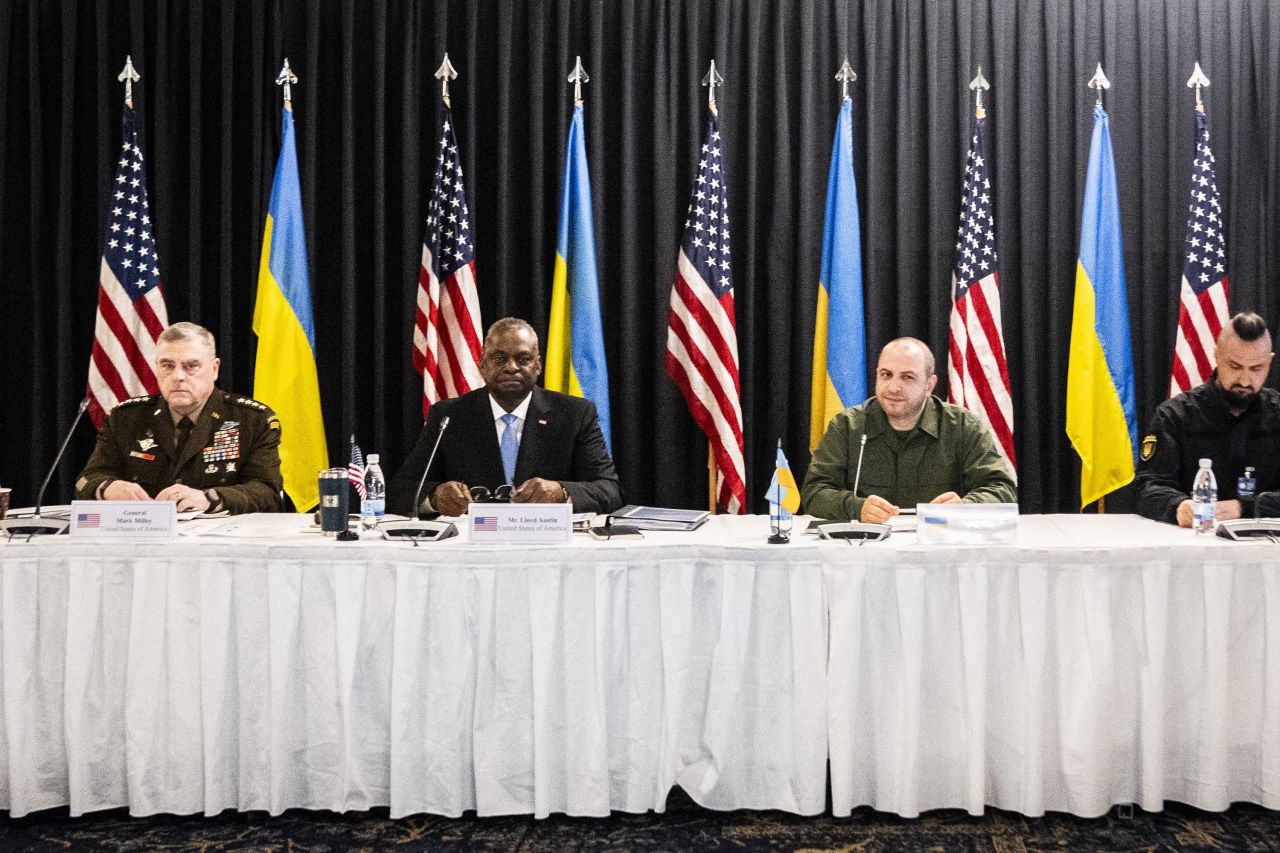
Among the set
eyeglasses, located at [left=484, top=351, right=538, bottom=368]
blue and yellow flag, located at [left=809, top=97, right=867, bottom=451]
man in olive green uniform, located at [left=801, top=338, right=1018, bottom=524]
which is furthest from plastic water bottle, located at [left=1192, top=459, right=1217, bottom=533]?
eyeglasses, located at [left=484, top=351, right=538, bottom=368]

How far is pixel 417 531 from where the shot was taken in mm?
2668

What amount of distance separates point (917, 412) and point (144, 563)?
2.40m

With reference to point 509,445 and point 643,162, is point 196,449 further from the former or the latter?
point 643,162

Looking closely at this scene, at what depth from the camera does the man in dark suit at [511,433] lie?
145 inches

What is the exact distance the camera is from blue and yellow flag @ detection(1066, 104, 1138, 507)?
462 cm

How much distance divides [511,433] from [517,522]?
1268 millimetres

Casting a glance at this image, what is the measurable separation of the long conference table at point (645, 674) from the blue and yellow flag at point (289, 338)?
2.18 meters

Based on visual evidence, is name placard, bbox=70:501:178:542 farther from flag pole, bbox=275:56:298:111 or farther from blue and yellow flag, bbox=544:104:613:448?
flag pole, bbox=275:56:298:111

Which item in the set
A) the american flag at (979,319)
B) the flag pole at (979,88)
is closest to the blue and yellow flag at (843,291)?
the american flag at (979,319)

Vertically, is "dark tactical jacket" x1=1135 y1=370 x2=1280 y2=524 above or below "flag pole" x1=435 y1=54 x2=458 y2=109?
below

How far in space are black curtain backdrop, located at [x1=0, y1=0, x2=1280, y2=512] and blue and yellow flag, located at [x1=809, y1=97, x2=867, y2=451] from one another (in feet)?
0.52

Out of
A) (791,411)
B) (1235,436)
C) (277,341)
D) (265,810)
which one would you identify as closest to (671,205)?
(791,411)

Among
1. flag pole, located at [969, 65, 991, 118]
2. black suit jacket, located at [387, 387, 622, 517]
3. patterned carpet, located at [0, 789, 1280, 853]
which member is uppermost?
flag pole, located at [969, 65, 991, 118]

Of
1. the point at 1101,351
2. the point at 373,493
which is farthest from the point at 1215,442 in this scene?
the point at 373,493
